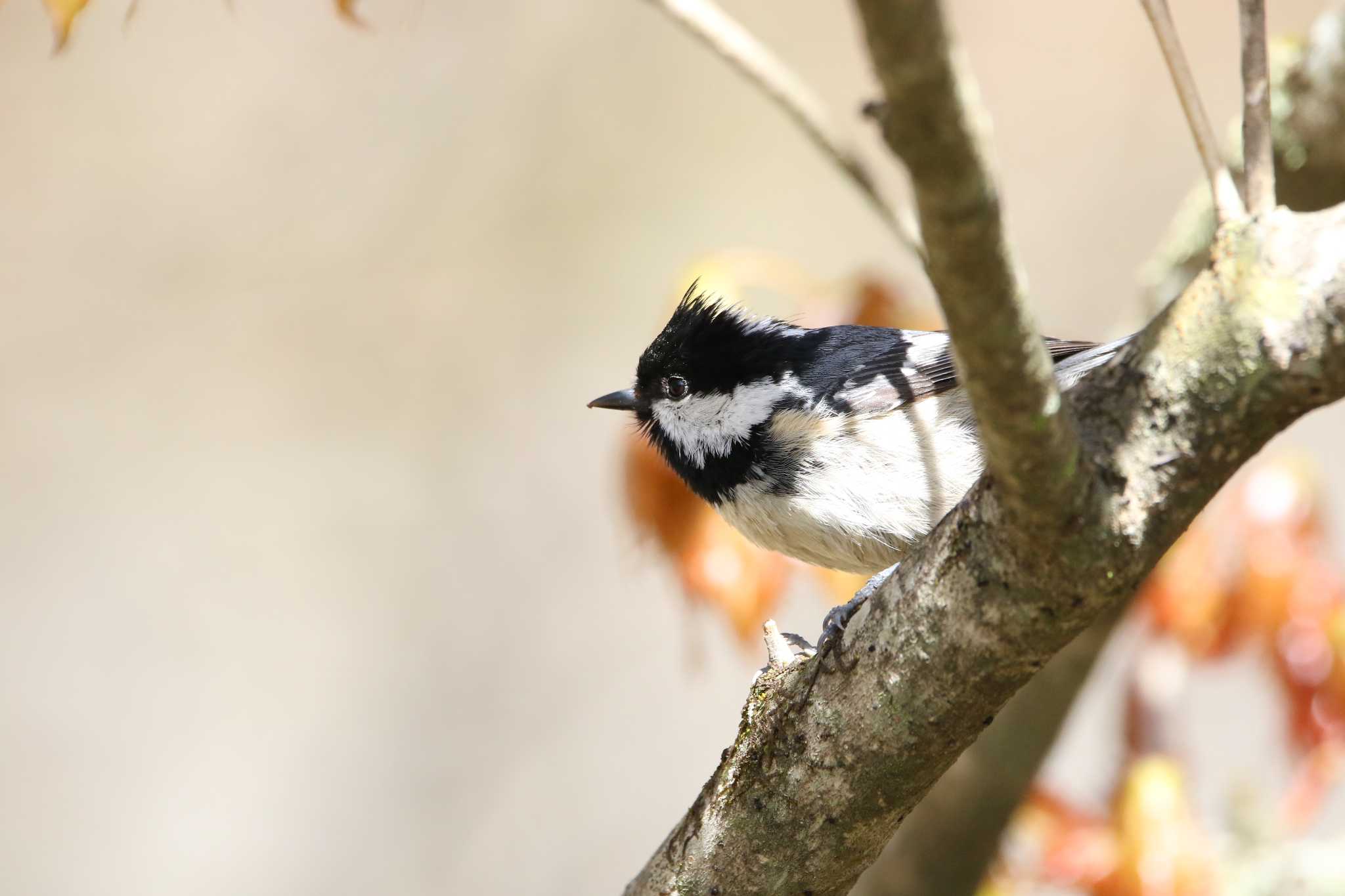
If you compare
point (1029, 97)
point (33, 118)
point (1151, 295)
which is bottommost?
point (1151, 295)

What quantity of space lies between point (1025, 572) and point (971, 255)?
1.20ft

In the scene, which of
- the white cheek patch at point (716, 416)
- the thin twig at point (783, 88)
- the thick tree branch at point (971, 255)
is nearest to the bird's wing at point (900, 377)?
the white cheek patch at point (716, 416)

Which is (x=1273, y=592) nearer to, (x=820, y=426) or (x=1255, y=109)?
(x=820, y=426)

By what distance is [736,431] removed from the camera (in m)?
2.20

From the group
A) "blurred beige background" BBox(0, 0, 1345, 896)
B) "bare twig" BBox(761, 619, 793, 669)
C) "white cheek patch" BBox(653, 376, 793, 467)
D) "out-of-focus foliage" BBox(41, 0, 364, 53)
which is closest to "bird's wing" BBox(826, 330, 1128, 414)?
"white cheek patch" BBox(653, 376, 793, 467)

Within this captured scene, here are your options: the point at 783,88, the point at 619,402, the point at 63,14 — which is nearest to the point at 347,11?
the point at 63,14

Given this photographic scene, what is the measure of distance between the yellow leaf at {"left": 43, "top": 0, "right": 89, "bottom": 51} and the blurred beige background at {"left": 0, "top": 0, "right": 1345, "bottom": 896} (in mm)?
3513

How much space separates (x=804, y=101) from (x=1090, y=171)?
10.6 ft

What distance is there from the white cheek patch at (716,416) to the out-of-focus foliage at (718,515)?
0.10 meters

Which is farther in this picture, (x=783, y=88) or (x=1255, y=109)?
(x=783, y=88)

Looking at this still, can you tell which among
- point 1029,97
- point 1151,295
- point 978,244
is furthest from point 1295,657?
point 1029,97

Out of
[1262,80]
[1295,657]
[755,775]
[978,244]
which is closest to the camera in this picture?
[978,244]

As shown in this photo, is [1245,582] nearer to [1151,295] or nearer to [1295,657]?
[1295,657]

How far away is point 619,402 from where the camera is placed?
2.43 metres
